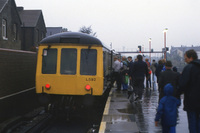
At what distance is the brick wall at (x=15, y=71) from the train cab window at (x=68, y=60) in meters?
1.75

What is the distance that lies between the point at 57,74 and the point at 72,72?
1.58ft

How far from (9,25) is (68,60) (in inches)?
730

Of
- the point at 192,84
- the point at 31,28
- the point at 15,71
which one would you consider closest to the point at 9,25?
the point at 31,28

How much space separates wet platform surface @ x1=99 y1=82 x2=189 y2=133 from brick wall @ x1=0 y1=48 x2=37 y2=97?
10.7ft

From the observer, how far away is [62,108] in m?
8.54

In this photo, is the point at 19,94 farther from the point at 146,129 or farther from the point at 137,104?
the point at 146,129

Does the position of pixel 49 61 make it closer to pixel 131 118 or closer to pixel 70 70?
pixel 70 70

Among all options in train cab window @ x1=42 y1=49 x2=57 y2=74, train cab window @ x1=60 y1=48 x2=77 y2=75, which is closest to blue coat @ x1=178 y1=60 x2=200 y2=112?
train cab window @ x1=60 y1=48 x2=77 y2=75

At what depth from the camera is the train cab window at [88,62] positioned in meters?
8.61

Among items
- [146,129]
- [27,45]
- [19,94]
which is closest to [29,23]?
[27,45]

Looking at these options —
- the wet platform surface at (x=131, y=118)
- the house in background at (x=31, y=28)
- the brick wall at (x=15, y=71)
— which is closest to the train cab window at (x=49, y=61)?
the brick wall at (x=15, y=71)

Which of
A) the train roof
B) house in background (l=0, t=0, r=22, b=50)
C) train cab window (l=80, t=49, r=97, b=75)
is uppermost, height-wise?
house in background (l=0, t=0, r=22, b=50)

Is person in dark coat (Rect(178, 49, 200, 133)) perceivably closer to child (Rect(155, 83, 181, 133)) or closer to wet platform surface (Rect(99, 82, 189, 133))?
child (Rect(155, 83, 181, 133))

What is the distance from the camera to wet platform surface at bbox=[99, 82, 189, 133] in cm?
664
